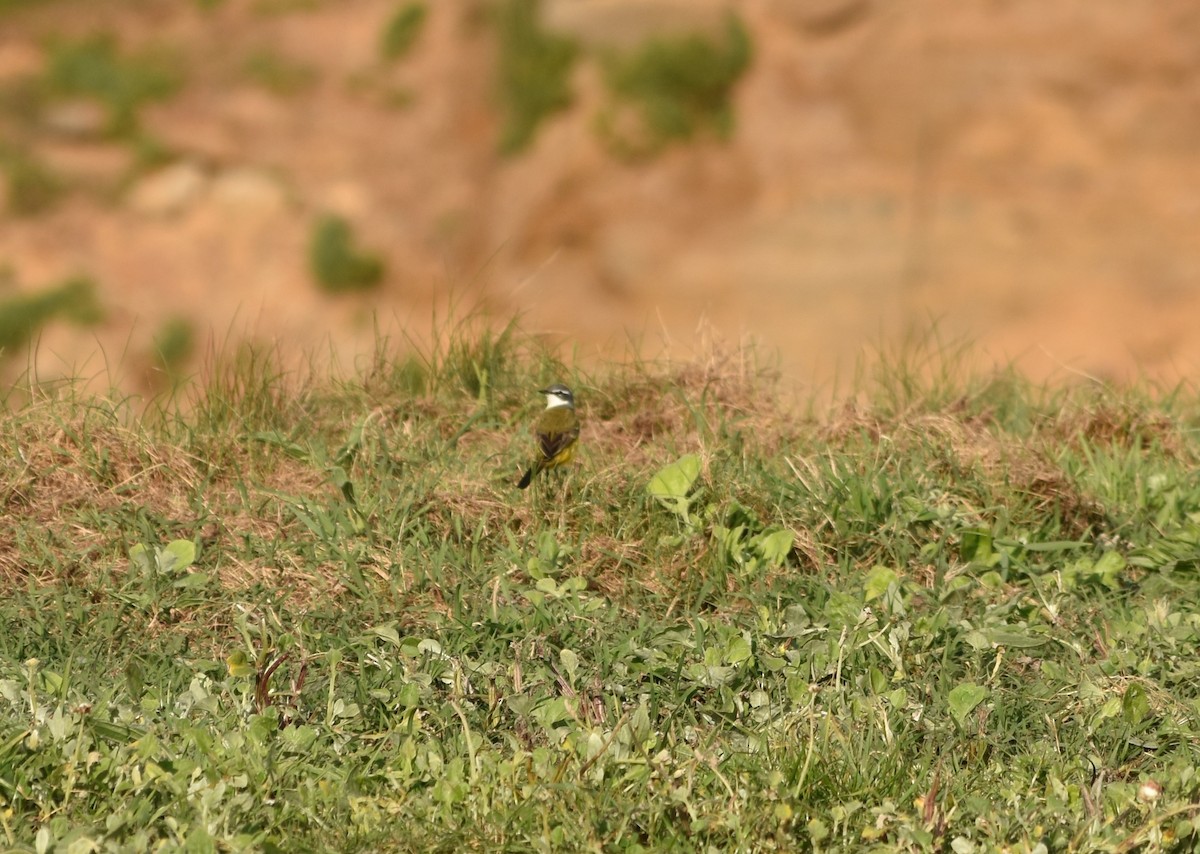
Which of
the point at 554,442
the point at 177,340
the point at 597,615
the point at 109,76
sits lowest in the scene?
the point at 177,340

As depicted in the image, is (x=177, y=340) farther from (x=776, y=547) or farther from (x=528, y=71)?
(x=776, y=547)

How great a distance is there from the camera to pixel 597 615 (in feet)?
→ 13.4

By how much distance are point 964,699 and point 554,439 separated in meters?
1.65

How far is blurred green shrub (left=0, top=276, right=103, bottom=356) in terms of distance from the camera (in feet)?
40.2

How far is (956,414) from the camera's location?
5.38 meters

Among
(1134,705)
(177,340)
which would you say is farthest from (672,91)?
(1134,705)

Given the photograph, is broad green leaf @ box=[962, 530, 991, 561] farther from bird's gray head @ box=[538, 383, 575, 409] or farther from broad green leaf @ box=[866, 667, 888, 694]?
bird's gray head @ box=[538, 383, 575, 409]

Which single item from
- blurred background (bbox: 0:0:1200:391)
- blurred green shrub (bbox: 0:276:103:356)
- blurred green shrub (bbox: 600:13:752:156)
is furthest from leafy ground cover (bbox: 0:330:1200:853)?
blurred green shrub (bbox: 0:276:103:356)

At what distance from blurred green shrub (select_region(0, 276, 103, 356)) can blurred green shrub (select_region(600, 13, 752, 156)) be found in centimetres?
480

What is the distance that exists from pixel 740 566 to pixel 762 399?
1222mm

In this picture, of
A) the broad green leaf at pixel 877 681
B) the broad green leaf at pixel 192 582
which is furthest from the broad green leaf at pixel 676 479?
the broad green leaf at pixel 192 582

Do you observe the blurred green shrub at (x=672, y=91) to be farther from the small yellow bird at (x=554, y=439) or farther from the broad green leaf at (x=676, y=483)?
the broad green leaf at (x=676, y=483)

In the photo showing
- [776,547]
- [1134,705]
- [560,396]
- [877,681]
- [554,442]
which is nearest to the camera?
[1134,705]

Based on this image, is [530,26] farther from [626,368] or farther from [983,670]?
[983,670]
